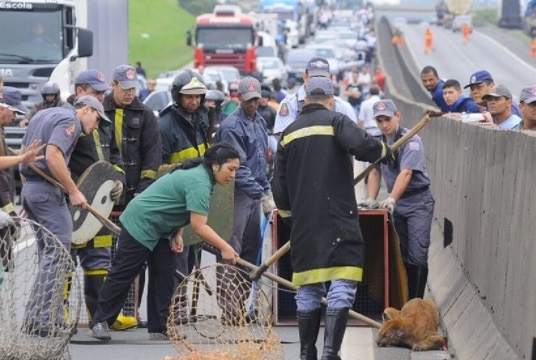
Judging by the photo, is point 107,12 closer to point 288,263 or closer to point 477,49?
point 288,263

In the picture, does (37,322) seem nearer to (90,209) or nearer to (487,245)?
(90,209)

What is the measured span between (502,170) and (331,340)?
5.37 ft

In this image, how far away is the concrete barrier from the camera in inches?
337

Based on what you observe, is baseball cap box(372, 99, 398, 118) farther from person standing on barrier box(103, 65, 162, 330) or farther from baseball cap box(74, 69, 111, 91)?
baseball cap box(74, 69, 111, 91)

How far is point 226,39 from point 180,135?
49.9 meters

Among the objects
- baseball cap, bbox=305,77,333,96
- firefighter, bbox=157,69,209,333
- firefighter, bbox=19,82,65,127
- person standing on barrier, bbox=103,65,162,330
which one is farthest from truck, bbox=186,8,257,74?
baseball cap, bbox=305,77,333,96

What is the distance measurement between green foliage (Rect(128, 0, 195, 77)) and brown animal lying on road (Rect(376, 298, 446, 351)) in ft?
232

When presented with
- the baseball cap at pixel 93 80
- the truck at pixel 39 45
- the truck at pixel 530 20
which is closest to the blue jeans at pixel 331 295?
the baseball cap at pixel 93 80

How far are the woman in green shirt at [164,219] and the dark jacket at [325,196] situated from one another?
72 cm

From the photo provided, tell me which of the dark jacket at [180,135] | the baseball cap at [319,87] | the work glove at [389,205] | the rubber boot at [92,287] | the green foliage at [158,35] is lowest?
the green foliage at [158,35]

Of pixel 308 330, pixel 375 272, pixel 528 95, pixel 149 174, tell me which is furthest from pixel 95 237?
pixel 528 95

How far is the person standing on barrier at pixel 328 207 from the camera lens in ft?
31.3

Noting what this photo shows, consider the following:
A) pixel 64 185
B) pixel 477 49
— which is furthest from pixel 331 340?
pixel 477 49

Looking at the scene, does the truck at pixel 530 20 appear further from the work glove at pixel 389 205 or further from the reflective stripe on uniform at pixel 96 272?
the reflective stripe on uniform at pixel 96 272
